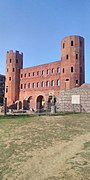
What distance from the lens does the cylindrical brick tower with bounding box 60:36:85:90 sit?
4353 cm

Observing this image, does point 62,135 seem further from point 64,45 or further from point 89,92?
point 64,45

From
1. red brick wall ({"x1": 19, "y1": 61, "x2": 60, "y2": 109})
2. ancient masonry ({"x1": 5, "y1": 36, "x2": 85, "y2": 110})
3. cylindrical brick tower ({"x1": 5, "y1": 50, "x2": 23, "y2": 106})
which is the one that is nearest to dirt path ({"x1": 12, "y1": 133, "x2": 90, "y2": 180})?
ancient masonry ({"x1": 5, "y1": 36, "x2": 85, "y2": 110})

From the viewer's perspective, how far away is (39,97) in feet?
177

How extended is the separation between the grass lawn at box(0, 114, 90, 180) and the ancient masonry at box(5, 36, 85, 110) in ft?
63.3

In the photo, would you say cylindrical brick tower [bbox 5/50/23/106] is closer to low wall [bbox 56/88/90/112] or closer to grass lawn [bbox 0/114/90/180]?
low wall [bbox 56/88/90/112]

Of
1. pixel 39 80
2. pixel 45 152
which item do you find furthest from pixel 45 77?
pixel 45 152

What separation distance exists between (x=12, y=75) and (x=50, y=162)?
4963 cm

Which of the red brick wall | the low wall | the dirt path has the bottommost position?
the dirt path

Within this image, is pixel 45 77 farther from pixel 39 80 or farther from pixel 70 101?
pixel 70 101

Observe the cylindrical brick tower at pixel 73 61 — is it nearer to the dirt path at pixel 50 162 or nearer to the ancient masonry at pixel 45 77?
the ancient masonry at pixel 45 77

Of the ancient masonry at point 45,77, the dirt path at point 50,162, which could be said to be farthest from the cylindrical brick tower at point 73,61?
the dirt path at point 50,162

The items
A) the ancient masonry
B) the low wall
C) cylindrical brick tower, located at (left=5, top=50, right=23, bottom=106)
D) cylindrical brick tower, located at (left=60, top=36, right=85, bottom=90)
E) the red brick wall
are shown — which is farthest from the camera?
cylindrical brick tower, located at (left=5, top=50, right=23, bottom=106)

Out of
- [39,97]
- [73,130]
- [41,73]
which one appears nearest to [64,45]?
[41,73]

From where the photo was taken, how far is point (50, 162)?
384 inches
